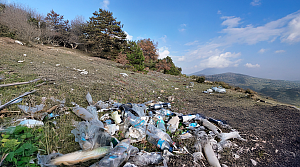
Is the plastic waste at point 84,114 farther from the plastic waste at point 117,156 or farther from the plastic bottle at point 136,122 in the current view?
the plastic waste at point 117,156

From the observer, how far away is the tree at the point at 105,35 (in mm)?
18859

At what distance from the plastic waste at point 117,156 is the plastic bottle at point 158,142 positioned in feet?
1.19

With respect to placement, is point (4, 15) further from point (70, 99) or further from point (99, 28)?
point (70, 99)

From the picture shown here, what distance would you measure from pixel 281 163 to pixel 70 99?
414cm

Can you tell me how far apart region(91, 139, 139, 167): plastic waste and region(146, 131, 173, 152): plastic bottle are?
362 mm

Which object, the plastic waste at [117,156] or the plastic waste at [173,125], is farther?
the plastic waste at [173,125]

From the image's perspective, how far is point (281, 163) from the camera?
157 cm

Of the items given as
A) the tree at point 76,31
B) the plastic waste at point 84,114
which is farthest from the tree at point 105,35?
the plastic waste at point 84,114

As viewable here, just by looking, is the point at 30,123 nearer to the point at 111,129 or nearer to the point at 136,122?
the point at 111,129

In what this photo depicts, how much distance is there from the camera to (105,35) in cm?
1884

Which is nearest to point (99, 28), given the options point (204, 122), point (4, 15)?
point (4, 15)

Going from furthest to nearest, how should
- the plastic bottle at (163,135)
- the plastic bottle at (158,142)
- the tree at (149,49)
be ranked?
the tree at (149,49) < the plastic bottle at (163,135) < the plastic bottle at (158,142)

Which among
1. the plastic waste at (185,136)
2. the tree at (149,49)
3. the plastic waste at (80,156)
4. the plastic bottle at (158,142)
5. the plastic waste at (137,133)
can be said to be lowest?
the plastic waste at (185,136)

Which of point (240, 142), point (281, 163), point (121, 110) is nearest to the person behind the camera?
point (281, 163)
